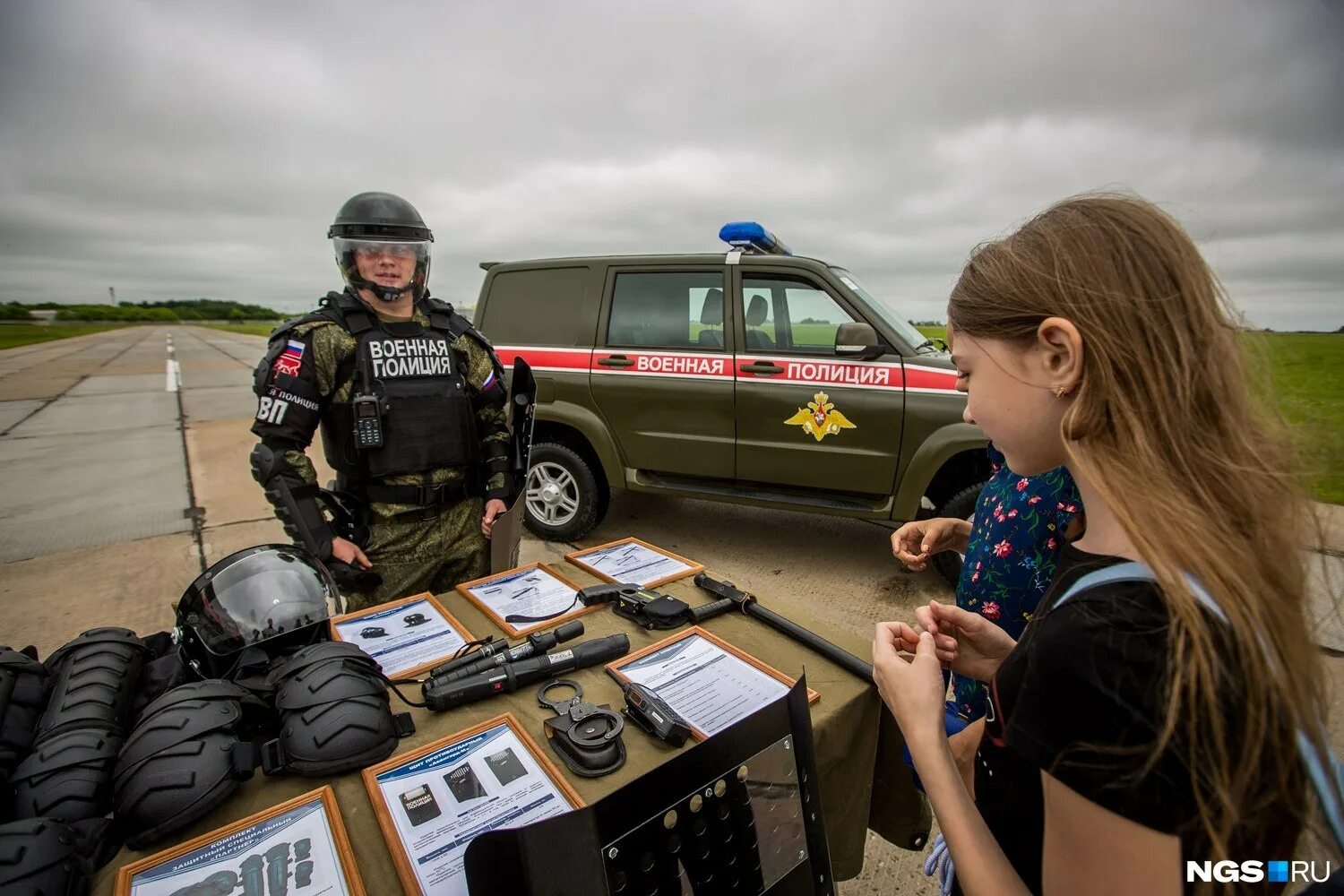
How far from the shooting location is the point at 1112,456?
2.56ft

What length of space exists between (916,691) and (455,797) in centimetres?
82

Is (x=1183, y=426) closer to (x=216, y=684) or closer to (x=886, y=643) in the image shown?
(x=886, y=643)

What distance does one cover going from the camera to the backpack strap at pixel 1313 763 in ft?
2.14

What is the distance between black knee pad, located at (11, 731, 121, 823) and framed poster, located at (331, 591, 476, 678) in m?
0.50

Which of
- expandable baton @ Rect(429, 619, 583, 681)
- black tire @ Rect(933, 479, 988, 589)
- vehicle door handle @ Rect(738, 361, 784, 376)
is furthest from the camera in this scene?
vehicle door handle @ Rect(738, 361, 784, 376)

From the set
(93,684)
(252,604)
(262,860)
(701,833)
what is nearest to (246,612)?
(252,604)

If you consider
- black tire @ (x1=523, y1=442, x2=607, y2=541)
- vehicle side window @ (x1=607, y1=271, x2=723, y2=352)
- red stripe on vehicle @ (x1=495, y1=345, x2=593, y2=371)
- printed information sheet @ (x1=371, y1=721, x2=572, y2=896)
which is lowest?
black tire @ (x1=523, y1=442, x2=607, y2=541)

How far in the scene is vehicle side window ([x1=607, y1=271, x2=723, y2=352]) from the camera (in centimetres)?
430

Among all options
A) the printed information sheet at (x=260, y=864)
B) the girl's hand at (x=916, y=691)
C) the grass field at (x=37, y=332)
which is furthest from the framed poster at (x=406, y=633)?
the grass field at (x=37, y=332)

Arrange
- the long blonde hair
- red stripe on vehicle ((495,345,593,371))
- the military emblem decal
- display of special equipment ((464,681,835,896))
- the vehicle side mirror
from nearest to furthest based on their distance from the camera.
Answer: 1. the long blonde hair
2. display of special equipment ((464,681,835,896))
3. the vehicle side mirror
4. the military emblem decal
5. red stripe on vehicle ((495,345,593,371))

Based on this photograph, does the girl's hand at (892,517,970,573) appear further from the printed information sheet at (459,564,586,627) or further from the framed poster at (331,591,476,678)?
the framed poster at (331,591,476,678)

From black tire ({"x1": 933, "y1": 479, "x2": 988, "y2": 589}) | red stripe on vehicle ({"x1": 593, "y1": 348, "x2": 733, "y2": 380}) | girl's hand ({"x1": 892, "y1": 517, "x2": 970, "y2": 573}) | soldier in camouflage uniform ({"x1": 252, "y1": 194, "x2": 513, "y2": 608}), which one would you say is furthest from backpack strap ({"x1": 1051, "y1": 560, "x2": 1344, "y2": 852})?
red stripe on vehicle ({"x1": 593, "y1": 348, "x2": 733, "y2": 380})

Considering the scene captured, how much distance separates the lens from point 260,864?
0.93m

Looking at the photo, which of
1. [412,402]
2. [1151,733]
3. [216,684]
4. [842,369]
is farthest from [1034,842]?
[842,369]
